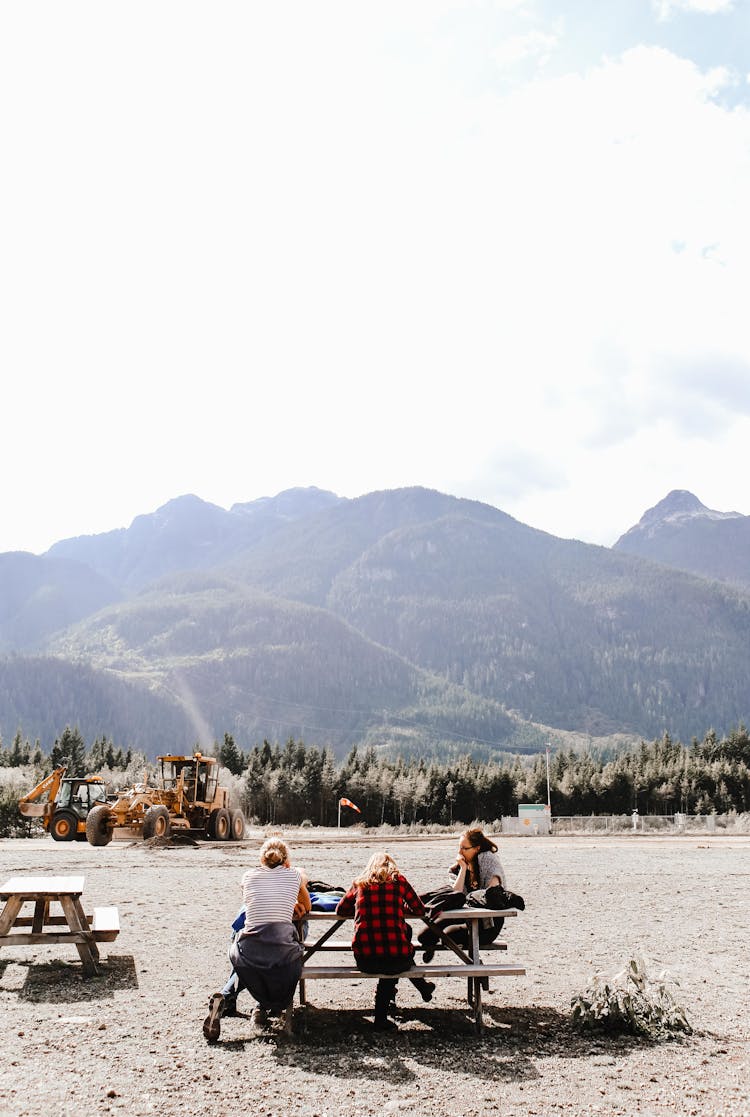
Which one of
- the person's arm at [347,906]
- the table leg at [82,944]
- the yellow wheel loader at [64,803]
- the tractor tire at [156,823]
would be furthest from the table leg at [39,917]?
the yellow wheel loader at [64,803]

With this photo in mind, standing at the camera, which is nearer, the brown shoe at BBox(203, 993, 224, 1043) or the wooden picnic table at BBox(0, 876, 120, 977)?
the brown shoe at BBox(203, 993, 224, 1043)

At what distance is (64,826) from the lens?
1334 inches

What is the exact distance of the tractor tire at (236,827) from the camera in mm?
33531

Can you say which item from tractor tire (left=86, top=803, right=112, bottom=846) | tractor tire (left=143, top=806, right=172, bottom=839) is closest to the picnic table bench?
tractor tire (left=143, top=806, right=172, bottom=839)

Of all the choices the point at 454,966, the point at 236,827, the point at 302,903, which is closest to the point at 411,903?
the point at 454,966

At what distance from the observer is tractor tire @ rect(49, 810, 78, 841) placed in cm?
3384

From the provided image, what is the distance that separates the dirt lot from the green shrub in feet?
0.55

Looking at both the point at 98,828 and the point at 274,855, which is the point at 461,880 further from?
the point at 98,828

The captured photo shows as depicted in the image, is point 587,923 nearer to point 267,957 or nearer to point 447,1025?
point 447,1025

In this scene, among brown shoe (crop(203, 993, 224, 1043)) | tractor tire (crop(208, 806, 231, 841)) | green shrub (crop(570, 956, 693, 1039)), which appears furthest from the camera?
tractor tire (crop(208, 806, 231, 841))

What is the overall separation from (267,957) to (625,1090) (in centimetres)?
283

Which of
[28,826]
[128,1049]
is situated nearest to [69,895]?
[128,1049]

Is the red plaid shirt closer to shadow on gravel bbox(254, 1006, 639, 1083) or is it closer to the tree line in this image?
shadow on gravel bbox(254, 1006, 639, 1083)

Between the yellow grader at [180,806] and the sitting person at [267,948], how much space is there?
2321 cm
